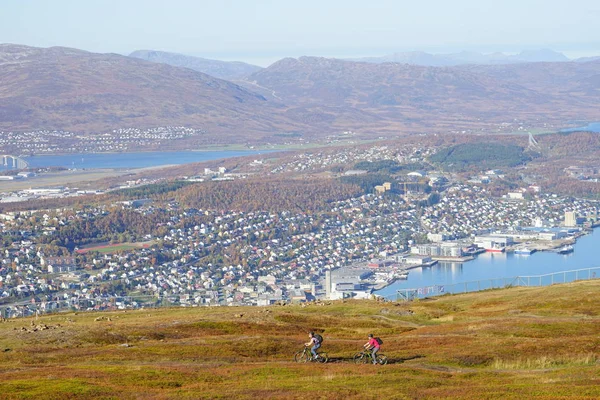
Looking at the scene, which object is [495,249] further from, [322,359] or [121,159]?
[121,159]

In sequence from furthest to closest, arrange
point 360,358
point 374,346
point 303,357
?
point 303,357
point 360,358
point 374,346

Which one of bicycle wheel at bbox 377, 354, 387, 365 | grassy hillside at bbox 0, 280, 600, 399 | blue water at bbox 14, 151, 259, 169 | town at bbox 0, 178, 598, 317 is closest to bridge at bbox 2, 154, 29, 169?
blue water at bbox 14, 151, 259, 169

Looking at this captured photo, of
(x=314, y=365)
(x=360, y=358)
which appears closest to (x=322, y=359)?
(x=360, y=358)

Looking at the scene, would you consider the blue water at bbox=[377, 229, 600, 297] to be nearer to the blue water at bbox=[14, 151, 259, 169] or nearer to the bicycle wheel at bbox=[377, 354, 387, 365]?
the bicycle wheel at bbox=[377, 354, 387, 365]

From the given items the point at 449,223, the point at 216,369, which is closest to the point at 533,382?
the point at 216,369

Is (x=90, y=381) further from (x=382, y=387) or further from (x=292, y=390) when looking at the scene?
(x=382, y=387)

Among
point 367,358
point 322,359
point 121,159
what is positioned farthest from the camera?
point 121,159

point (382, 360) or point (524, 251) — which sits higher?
point (382, 360)
